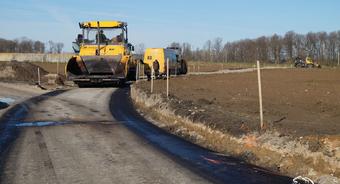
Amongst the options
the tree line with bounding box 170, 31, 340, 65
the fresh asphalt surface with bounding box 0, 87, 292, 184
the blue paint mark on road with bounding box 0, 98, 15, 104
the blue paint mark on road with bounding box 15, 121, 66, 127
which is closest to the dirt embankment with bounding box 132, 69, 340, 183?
the fresh asphalt surface with bounding box 0, 87, 292, 184

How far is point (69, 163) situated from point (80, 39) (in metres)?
22.5

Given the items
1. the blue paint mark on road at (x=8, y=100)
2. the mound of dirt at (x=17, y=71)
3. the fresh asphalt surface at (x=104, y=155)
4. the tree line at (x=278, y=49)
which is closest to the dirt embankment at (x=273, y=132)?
the fresh asphalt surface at (x=104, y=155)

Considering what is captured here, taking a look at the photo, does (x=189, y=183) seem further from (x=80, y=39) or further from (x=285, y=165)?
(x=80, y=39)

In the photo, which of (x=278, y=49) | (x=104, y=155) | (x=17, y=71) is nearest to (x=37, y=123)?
(x=104, y=155)

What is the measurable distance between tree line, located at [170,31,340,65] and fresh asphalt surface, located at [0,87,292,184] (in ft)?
411

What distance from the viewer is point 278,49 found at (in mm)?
141875

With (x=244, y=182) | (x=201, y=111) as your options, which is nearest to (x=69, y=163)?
(x=244, y=182)

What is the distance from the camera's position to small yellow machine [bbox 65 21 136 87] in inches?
1149

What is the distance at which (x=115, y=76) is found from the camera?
29359mm

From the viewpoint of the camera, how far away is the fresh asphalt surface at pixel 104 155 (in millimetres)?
7656

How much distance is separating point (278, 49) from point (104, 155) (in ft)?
449

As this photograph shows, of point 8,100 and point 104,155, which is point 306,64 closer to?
point 8,100

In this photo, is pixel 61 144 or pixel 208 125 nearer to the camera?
pixel 61 144

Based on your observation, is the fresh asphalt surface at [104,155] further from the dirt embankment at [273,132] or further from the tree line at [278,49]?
the tree line at [278,49]
